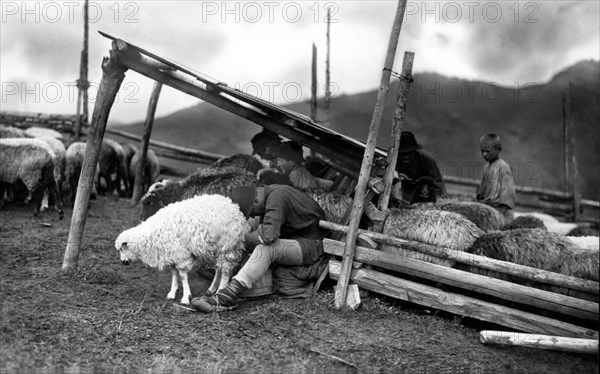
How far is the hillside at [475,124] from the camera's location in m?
19.6

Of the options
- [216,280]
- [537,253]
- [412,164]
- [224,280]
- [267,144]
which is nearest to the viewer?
[537,253]

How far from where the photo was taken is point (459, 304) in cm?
542

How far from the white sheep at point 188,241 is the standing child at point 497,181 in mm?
3853

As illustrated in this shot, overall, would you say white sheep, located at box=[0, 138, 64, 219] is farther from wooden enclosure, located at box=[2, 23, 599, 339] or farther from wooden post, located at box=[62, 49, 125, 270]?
wooden enclosure, located at box=[2, 23, 599, 339]

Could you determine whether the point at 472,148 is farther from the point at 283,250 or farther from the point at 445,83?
the point at 283,250

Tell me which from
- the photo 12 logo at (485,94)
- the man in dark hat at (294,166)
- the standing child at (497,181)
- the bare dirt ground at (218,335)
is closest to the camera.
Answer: the bare dirt ground at (218,335)

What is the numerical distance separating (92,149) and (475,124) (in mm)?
17848

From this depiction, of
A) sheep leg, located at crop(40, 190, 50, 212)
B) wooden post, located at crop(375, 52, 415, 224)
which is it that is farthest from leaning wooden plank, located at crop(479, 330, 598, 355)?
sheep leg, located at crop(40, 190, 50, 212)

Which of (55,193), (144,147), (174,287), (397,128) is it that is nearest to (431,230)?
(397,128)

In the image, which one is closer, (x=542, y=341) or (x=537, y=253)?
(x=542, y=341)

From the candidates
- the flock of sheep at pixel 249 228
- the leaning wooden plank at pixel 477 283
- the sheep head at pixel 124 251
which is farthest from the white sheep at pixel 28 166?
the leaning wooden plank at pixel 477 283

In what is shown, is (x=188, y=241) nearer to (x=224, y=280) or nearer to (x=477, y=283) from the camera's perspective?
(x=224, y=280)

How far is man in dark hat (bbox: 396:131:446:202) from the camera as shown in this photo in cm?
805

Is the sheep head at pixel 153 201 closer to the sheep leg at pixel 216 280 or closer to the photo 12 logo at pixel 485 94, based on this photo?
the sheep leg at pixel 216 280
